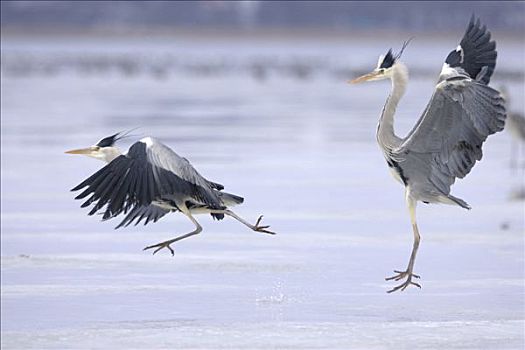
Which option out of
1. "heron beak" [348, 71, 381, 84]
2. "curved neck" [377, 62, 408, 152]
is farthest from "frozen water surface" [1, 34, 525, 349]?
"heron beak" [348, 71, 381, 84]

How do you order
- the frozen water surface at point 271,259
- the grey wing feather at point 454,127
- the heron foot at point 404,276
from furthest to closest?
the heron foot at point 404,276, the grey wing feather at point 454,127, the frozen water surface at point 271,259

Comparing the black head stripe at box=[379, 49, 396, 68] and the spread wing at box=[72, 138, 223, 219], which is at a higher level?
the black head stripe at box=[379, 49, 396, 68]

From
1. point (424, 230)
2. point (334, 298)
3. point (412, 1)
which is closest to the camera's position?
point (334, 298)

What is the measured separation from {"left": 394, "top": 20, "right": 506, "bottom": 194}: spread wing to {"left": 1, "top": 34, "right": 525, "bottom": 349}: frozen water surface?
0.69m

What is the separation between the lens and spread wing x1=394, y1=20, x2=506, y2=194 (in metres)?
8.52

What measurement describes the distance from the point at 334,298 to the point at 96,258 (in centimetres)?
196

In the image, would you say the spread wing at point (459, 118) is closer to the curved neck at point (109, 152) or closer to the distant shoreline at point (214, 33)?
the curved neck at point (109, 152)

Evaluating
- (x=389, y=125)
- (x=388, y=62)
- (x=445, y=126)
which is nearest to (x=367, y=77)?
(x=388, y=62)

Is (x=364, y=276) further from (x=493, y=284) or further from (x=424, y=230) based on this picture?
(x=424, y=230)

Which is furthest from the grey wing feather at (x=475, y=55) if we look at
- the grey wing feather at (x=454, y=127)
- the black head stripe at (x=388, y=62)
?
the grey wing feather at (x=454, y=127)

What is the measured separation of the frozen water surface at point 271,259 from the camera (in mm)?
7535

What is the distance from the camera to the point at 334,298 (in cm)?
838

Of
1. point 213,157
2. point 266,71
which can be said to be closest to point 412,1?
point 266,71

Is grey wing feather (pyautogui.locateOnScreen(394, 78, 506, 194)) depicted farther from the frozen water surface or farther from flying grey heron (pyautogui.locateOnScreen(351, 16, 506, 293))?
the frozen water surface
